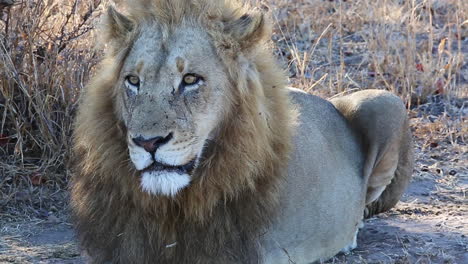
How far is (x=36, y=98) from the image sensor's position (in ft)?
18.2

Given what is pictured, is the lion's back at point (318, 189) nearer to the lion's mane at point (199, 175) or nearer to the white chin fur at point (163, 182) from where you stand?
the lion's mane at point (199, 175)

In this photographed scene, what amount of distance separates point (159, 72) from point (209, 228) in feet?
2.34

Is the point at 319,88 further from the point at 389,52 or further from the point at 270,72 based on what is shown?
the point at 270,72

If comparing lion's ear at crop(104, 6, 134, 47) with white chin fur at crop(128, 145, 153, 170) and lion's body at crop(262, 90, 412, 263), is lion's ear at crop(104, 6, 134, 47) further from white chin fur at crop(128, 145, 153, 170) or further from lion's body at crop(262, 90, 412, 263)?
lion's body at crop(262, 90, 412, 263)

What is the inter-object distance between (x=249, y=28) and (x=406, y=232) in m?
1.84

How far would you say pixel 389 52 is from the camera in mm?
8141

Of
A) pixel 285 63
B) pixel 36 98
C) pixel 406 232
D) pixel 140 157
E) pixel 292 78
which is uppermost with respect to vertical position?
pixel 140 157

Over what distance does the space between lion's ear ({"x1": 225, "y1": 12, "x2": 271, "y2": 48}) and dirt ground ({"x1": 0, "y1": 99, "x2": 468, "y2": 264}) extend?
4.38 feet

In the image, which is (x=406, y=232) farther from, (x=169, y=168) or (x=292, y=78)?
(x=292, y=78)

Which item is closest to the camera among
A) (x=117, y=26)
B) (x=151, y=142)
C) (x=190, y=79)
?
(x=151, y=142)

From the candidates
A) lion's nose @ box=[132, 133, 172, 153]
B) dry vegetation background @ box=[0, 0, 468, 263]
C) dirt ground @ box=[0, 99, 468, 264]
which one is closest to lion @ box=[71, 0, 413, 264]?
lion's nose @ box=[132, 133, 172, 153]

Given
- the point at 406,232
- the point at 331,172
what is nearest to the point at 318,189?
the point at 331,172

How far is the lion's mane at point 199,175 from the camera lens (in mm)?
3732

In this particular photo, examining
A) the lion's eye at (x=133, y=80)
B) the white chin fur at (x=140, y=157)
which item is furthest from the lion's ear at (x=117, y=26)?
the white chin fur at (x=140, y=157)
